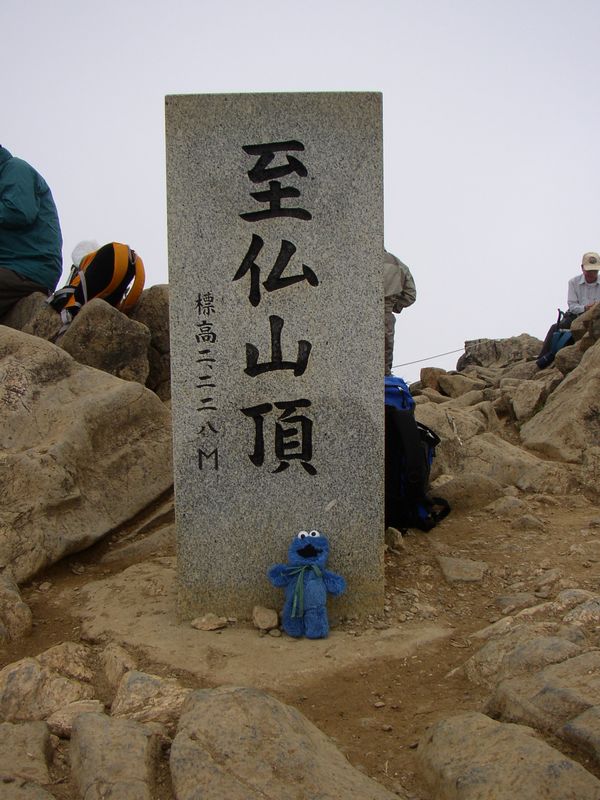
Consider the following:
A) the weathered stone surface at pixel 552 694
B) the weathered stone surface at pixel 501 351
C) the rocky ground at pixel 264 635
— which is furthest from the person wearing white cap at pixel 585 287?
the weathered stone surface at pixel 552 694

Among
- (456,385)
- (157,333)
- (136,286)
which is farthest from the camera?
(456,385)

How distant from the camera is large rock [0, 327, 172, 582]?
5.38 metres

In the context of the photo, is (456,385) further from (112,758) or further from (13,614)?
(112,758)

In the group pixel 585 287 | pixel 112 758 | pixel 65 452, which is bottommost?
pixel 112 758

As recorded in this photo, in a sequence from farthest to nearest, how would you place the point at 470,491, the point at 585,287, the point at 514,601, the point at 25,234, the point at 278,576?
the point at 585,287
the point at 25,234
the point at 470,491
the point at 514,601
the point at 278,576

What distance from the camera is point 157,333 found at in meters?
8.20

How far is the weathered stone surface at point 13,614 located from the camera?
15.1ft

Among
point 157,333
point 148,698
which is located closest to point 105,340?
A: point 157,333

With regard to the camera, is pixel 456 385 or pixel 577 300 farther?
pixel 456 385

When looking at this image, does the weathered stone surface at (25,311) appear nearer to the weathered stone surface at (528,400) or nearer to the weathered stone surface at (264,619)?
the weathered stone surface at (264,619)

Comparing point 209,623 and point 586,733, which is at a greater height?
point 586,733

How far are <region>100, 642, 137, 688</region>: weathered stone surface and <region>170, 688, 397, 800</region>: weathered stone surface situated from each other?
90 centimetres

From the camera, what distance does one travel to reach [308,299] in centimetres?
463

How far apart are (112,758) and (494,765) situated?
4.40 feet
